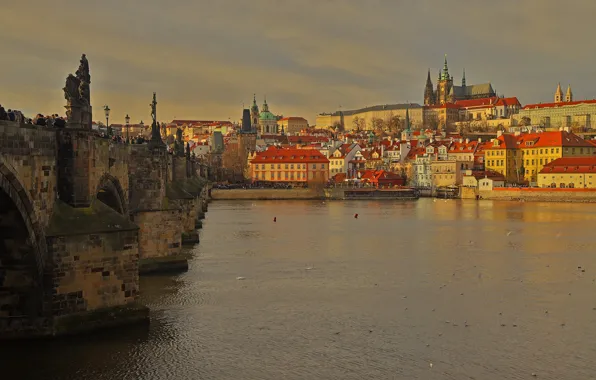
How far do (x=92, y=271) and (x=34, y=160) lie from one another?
2858 mm

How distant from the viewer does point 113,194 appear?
24.3 meters

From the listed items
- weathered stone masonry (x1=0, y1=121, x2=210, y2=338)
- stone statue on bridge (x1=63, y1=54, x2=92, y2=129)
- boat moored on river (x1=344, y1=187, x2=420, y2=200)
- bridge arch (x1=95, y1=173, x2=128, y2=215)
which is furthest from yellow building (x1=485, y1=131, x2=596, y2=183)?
weathered stone masonry (x1=0, y1=121, x2=210, y2=338)

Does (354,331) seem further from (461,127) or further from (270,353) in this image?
(461,127)

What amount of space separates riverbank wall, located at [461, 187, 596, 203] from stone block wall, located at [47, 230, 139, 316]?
79131mm

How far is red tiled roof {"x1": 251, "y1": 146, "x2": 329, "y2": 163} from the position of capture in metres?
113

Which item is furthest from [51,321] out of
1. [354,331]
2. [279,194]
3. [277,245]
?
[279,194]

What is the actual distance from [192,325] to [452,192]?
85.4 metres

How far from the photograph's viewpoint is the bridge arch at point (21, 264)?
16.1 metres

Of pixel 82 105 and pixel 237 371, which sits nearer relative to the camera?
pixel 237 371

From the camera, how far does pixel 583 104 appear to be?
180m

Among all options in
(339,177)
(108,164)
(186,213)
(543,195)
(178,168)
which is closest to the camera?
(108,164)

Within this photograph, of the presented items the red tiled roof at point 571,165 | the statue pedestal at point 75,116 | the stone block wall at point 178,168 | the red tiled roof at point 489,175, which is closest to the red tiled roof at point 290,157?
the red tiled roof at point 489,175

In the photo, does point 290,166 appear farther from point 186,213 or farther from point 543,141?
point 186,213

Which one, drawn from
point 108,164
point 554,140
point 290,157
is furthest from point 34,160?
point 554,140
